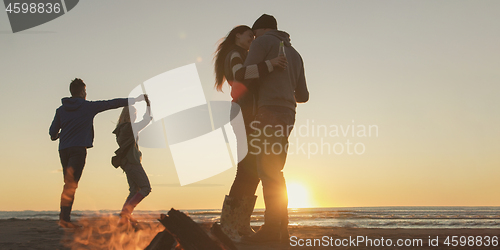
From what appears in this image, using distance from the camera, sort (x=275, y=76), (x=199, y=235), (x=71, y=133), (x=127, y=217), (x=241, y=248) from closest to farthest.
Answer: (x=199, y=235), (x=241, y=248), (x=275, y=76), (x=71, y=133), (x=127, y=217)

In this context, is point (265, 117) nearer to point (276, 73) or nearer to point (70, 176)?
point (276, 73)

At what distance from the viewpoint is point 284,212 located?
332cm

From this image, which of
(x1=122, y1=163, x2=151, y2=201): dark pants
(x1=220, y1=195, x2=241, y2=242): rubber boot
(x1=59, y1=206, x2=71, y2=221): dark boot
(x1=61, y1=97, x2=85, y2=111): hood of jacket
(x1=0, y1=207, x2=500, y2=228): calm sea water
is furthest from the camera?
(x1=0, y1=207, x2=500, y2=228): calm sea water

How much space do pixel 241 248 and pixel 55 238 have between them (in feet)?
6.95

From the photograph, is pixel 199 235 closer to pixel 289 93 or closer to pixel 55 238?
pixel 289 93

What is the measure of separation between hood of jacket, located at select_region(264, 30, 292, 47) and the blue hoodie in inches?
96.0

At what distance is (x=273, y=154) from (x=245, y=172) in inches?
22.5

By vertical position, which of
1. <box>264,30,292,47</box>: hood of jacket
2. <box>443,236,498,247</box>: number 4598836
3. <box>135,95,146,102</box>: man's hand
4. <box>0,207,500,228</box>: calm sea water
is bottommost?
<box>0,207,500,228</box>: calm sea water

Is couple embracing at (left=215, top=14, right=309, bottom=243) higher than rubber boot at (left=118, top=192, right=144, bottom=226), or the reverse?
couple embracing at (left=215, top=14, right=309, bottom=243)

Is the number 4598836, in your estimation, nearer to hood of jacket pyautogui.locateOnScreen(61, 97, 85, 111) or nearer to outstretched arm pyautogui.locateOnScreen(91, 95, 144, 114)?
outstretched arm pyautogui.locateOnScreen(91, 95, 144, 114)

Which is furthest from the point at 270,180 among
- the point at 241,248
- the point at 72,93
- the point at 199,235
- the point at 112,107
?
the point at 72,93

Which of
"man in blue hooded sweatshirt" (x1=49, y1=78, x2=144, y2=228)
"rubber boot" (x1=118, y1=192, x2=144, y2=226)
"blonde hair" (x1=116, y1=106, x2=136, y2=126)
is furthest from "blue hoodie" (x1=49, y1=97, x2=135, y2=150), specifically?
"rubber boot" (x1=118, y1=192, x2=144, y2=226)

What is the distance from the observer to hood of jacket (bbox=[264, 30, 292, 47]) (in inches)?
149

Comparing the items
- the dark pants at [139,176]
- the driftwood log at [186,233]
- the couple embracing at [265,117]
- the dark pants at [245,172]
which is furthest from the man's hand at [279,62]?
the dark pants at [139,176]
